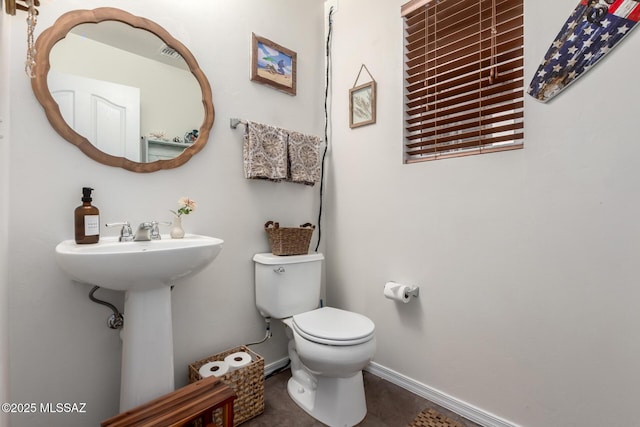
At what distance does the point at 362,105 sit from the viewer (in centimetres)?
191

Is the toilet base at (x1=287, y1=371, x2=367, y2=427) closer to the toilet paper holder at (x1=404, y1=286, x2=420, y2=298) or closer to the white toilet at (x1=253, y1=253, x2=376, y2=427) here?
the white toilet at (x1=253, y1=253, x2=376, y2=427)

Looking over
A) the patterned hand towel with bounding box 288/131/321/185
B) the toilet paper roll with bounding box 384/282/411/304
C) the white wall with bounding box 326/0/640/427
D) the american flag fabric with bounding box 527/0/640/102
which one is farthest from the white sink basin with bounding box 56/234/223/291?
the american flag fabric with bounding box 527/0/640/102

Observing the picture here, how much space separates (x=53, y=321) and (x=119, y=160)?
26.6 inches

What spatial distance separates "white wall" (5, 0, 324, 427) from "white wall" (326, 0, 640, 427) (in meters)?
0.48

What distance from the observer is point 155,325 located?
1.13m

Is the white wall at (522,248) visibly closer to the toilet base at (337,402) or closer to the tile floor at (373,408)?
the tile floor at (373,408)

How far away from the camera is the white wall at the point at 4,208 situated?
0.97 meters

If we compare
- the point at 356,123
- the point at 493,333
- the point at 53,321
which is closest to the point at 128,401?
the point at 53,321

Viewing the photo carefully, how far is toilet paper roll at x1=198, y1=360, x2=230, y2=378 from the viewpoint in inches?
53.7

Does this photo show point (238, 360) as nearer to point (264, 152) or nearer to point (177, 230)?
point (177, 230)

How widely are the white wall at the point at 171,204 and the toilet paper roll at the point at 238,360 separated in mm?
134

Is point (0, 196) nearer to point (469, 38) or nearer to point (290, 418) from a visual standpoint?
point (290, 418)

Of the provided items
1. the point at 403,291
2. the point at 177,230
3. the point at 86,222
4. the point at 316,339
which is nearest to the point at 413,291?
the point at 403,291

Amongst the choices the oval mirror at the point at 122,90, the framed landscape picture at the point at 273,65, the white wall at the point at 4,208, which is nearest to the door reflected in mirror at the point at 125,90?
the oval mirror at the point at 122,90
